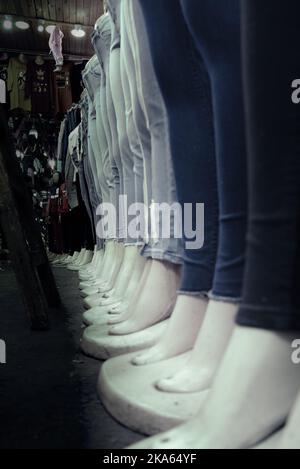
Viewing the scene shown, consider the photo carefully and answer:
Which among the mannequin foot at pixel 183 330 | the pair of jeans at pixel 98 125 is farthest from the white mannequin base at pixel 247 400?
the pair of jeans at pixel 98 125

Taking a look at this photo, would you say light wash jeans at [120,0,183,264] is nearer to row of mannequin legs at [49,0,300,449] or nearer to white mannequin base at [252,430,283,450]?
row of mannequin legs at [49,0,300,449]

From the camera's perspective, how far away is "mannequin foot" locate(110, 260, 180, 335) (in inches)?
33.9

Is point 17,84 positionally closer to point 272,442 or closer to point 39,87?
point 39,87

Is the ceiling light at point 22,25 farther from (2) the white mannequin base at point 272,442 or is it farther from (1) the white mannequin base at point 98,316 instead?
(2) the white mannequin base at point 272,442

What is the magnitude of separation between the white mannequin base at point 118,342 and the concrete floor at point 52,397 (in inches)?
0.9

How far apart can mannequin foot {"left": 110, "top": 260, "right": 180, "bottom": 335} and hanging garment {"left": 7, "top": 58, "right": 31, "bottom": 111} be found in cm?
512

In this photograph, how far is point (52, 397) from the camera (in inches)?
24.3

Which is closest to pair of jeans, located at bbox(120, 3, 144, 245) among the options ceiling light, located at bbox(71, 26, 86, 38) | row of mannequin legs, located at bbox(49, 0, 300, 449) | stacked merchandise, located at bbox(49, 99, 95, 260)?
row of mannequin legs, located at bbox(49, 0, 300, 449)

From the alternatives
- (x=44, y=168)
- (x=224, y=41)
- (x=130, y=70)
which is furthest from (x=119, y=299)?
(x=44, y=168)

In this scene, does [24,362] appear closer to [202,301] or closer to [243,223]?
[202,301]

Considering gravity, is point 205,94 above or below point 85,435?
above

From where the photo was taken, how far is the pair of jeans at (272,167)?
371 millimetres

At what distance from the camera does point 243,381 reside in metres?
0.37

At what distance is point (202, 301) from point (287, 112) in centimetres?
32
